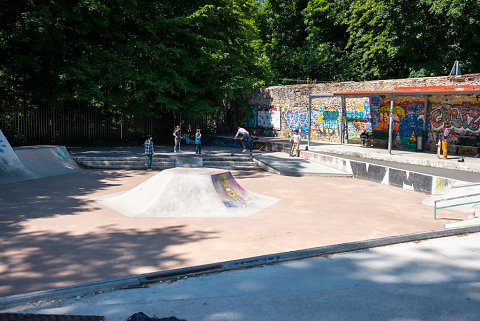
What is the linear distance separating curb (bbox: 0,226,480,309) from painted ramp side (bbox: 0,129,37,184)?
1081 centimetres

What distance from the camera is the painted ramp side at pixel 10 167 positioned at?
43.9 ft

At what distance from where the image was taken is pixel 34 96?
18.9 metres

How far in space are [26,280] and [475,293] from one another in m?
5.86

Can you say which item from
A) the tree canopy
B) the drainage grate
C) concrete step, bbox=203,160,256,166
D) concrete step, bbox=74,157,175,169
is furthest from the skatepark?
the tree canopy

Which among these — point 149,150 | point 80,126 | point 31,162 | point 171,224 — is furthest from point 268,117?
point 171,224

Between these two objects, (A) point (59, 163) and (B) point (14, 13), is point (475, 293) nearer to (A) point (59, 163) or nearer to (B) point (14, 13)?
(A) point (59, 163)

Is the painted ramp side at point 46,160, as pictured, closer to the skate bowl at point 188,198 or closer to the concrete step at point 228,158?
the skate bowl at point 188,198

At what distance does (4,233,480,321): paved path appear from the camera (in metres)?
3.69

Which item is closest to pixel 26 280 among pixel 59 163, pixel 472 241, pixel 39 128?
pixel 472 241

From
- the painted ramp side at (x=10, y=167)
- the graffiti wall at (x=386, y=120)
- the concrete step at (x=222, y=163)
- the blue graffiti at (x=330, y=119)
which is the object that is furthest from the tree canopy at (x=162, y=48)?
the graffiti wall at (x=386, y=120)

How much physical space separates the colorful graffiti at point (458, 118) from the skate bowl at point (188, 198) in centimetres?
1115

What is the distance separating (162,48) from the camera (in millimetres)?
19938

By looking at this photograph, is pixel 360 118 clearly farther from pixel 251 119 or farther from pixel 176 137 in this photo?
pixel 176 137

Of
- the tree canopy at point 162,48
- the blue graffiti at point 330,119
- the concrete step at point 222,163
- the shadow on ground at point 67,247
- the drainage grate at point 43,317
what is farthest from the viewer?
the blue graffiti at point 330,119
